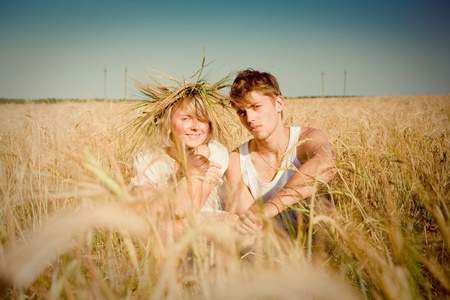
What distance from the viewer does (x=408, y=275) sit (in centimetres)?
79

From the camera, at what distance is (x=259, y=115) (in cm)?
214

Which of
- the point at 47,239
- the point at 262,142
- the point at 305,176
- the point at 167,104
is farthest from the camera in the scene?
the point at 262,142

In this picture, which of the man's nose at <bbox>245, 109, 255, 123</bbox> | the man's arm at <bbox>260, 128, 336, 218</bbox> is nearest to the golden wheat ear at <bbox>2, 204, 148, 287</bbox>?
the man's arm at <bbox>260, 128, 336, 218</bbox>

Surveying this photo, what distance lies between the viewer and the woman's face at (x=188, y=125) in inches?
82.0

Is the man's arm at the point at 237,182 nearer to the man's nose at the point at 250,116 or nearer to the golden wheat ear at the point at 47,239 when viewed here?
the man's nose at the point at 250,116

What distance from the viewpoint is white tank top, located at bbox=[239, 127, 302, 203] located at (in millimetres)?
2090

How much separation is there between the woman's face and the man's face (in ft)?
1.16

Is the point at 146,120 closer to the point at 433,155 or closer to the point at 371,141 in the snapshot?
the point at 371,141

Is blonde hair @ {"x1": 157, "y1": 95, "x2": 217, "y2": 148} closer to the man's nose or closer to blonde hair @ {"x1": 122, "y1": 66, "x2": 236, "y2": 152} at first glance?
blonde hair @ {"x1": 122, "y1": 66, "x2": 236, "y2": 152}

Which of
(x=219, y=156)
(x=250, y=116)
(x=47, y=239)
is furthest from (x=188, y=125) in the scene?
(x=47, y=239)

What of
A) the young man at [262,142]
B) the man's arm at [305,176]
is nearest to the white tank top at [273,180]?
the young man at [262,142]

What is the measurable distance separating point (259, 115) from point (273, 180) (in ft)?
1.74

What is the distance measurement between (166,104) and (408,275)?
69.8 inches

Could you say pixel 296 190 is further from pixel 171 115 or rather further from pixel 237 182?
pixel 171 115
